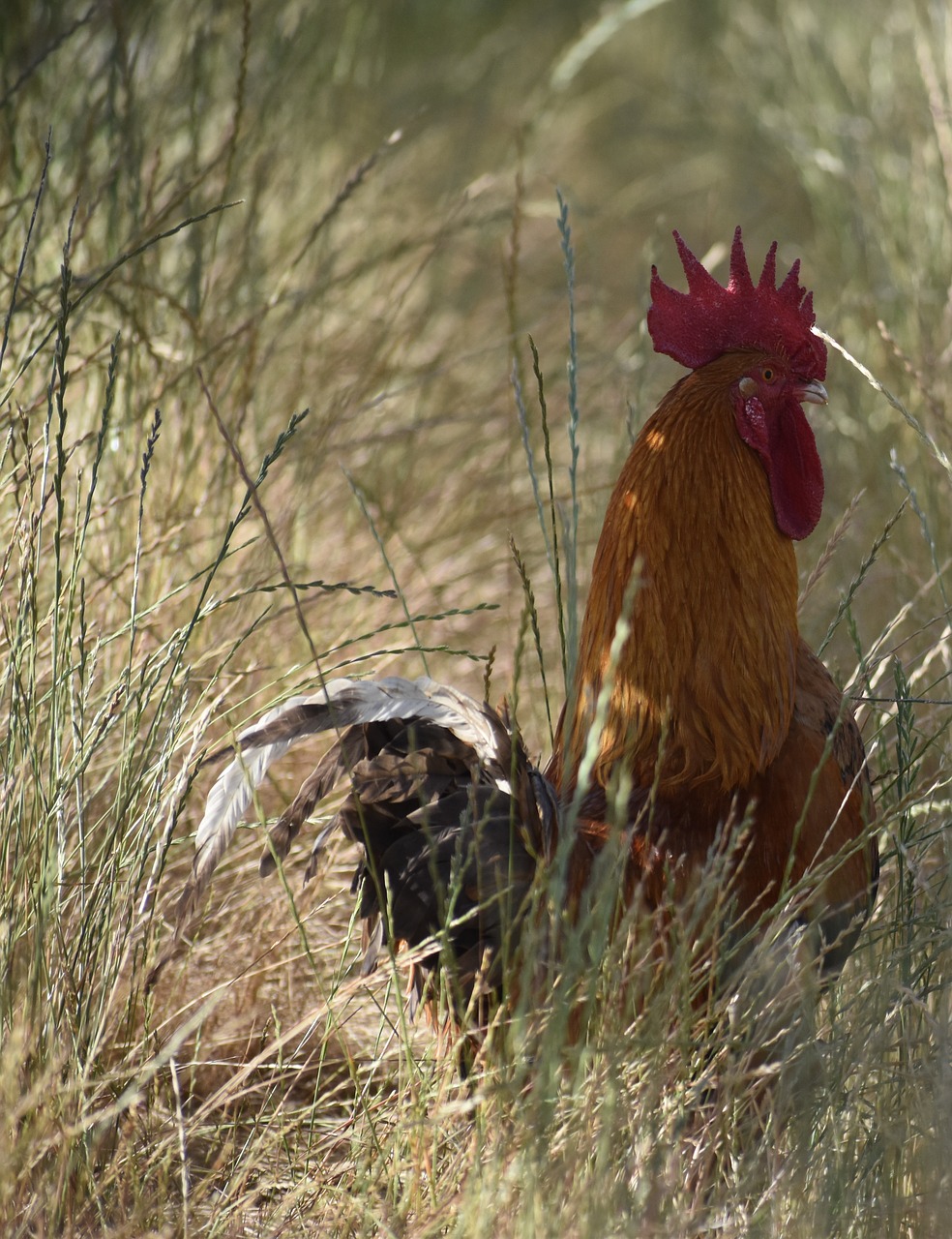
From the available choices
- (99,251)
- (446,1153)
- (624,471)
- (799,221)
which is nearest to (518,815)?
(446,1153)

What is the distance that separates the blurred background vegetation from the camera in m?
1.93

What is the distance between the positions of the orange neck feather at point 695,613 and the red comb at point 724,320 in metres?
0.13

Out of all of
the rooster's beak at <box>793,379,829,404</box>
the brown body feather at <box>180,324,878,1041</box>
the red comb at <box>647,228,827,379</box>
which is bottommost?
the brown body feather at <box>180,324,878,1041</box>

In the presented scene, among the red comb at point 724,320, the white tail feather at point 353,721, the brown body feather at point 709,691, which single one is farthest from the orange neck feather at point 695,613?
the white tail feather at point 353,721

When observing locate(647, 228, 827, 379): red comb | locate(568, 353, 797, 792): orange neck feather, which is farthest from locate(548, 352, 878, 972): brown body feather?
locate(647, 228, 827, 379): red comb

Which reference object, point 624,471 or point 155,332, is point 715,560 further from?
point 155,332

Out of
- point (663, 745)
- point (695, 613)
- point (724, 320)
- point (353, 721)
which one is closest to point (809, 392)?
point (724, 320)

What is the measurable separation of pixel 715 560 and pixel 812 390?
0.46 meters

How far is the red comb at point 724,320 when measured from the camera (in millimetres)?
2516

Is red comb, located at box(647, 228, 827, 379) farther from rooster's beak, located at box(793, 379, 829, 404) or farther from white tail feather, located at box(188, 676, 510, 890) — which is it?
white tail feather, located at box(188, 676, 510, 890)

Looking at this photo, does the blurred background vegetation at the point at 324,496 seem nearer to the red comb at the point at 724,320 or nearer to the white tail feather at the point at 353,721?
the white tail feather at the point at 353,721

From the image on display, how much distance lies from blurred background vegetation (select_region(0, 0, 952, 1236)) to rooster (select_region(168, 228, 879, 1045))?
146mm

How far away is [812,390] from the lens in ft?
8.28

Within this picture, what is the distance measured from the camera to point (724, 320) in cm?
252
